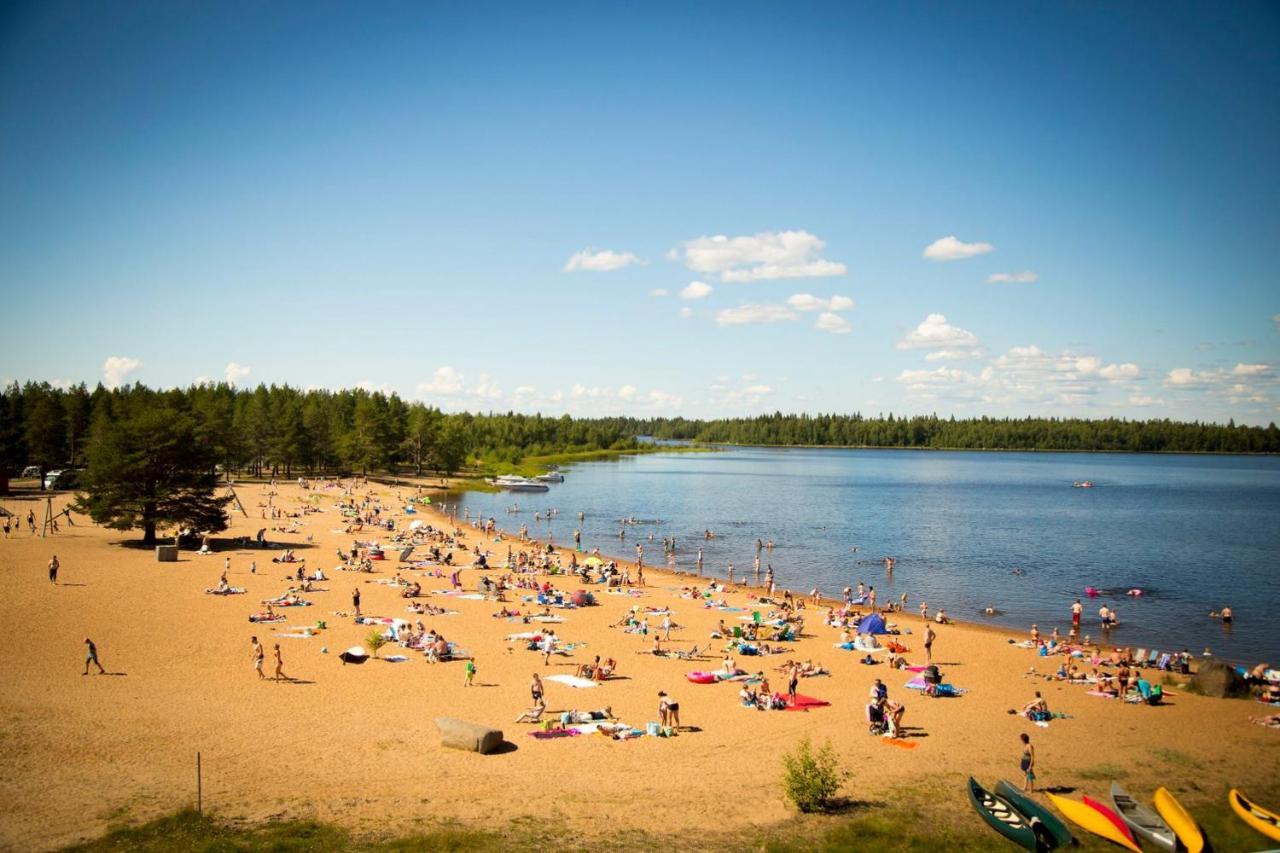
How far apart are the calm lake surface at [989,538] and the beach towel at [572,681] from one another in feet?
79.9

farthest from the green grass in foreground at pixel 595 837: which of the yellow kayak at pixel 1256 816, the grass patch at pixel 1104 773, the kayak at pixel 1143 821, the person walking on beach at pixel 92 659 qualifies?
the person walking on beach at pixel 92 659

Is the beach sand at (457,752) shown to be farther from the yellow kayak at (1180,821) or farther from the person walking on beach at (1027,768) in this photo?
the yellow kayak at (1180,821)

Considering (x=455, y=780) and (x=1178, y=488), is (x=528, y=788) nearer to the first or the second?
(x=455, y=780)

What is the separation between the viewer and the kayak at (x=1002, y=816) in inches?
634

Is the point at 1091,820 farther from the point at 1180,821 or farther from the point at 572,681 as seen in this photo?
the point at 572,681

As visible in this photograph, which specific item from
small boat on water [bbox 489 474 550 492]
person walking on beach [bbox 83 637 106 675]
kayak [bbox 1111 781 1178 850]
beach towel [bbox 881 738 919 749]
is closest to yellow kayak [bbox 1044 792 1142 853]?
kayak [bbox 1111 781 1178 850]

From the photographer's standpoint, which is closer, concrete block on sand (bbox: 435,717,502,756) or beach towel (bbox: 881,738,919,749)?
concrete block on sand (bbox: 435,717,502,756)

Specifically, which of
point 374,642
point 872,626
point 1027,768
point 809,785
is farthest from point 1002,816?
point 374,642

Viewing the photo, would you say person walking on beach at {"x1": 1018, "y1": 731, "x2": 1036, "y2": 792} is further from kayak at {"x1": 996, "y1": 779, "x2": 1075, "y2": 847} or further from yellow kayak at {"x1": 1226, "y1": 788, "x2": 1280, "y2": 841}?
yellow kayak at {"x1": 1226, "y1": 788, "x2": 1280, "y2": 841}

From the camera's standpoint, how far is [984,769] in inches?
774

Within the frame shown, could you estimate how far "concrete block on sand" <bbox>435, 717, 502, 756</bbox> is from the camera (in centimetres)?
1964

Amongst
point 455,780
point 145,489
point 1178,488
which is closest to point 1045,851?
point 455,780

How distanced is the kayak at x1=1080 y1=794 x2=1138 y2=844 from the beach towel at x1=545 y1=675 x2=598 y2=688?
1432cm

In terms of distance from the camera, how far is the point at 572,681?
84.1 feet
